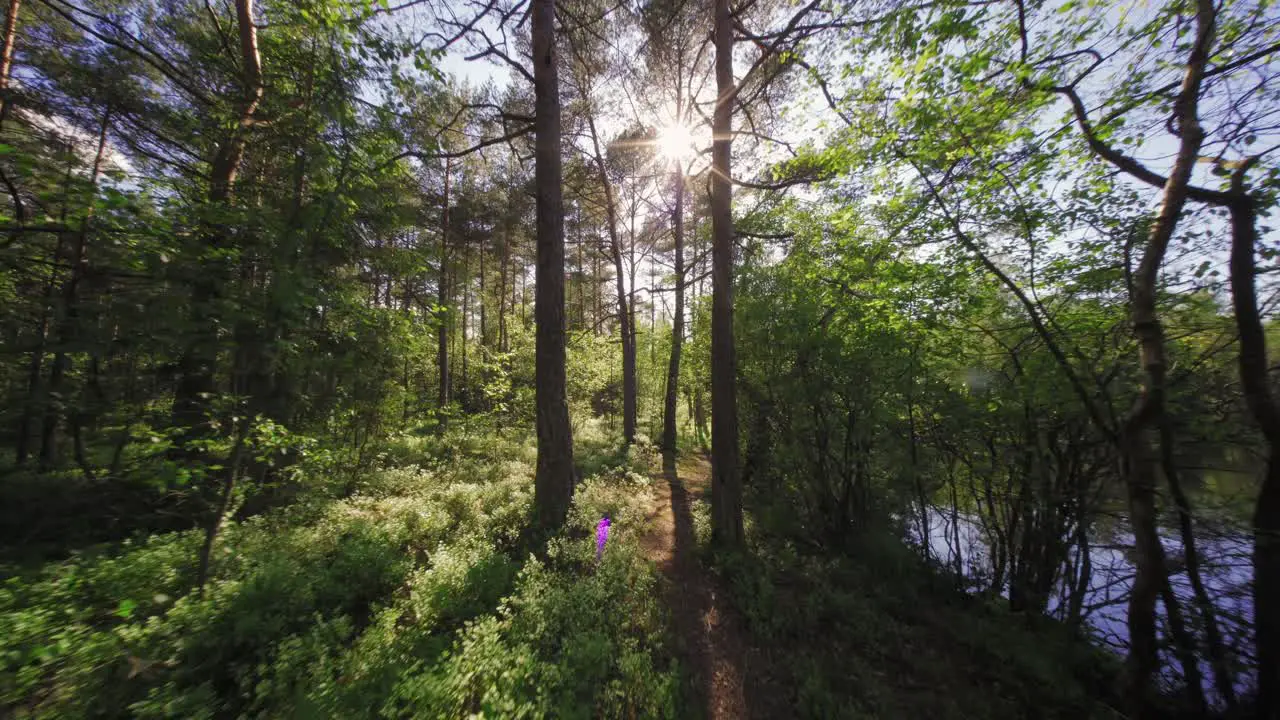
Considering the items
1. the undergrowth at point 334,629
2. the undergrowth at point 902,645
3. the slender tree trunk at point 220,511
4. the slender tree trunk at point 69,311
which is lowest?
the undergrowth at point 902,645

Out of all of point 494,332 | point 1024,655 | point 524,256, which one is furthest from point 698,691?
point 494,332

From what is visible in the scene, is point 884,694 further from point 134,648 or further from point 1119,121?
point 134,648

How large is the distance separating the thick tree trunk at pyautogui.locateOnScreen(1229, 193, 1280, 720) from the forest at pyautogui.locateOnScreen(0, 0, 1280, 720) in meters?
0.02

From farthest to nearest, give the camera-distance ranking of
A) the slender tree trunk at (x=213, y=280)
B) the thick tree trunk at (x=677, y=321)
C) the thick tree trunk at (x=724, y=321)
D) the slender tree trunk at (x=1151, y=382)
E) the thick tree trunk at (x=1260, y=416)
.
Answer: the thick tree trunk at (x=677, y=321) → the thick tree trunk at (x=724, y=321) → the slender tree trunk at (x=213, y=280) → the slender tree trunk at (x=1151, y=382) → the thick tree trunk at (x=1260, y=416)

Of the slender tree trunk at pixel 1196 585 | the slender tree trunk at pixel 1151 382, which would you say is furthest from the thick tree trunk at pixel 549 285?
the slender tree trunk at pixel 1196 585

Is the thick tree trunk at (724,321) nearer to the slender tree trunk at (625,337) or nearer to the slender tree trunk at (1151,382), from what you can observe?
the slender tree trunk at (1151,382)

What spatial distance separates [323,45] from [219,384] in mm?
7418

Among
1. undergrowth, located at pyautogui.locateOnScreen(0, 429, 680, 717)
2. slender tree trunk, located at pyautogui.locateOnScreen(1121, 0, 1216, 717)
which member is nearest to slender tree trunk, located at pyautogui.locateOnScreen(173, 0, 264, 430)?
undergrowth, located at pyautogui.locateOnScreen(0, 429, 680, 717)

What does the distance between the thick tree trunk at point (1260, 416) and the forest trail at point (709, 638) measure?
3.30 metres

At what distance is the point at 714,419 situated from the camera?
5613 mm

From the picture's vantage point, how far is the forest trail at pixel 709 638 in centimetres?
322

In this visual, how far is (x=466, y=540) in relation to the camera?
4609 mm

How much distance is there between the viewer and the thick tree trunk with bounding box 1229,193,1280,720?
100 inches

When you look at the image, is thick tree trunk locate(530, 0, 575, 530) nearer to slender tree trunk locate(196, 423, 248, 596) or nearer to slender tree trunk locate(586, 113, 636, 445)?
slender tree trunk locate(196, 423, 248, 596)
